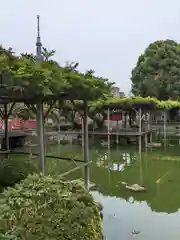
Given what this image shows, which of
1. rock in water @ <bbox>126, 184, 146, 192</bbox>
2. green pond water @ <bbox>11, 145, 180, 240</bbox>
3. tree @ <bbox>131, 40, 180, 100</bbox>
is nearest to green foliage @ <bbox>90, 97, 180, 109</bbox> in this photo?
green pond water @ <bbox>11, 145, 180, 240</bbox>

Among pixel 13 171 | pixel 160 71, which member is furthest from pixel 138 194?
pixel 160 71

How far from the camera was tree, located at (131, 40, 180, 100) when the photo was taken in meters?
28.2

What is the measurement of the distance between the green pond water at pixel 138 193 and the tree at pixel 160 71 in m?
10.9

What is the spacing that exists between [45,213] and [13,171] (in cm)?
315

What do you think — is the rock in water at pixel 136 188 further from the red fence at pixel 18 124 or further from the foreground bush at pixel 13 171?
the red fence at pixel 18 124

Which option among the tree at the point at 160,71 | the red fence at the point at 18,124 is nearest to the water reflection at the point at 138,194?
the red fence at the point at 18,124

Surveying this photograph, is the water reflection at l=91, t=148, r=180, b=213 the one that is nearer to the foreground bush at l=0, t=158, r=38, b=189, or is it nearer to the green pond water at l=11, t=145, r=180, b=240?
the green pond water at l=11, t=145, r=180, b=240

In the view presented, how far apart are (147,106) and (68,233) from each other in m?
17.8

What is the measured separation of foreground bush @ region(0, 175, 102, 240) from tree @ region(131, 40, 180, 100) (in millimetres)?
25230

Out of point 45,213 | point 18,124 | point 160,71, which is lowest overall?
point 45,213

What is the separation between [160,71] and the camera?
28.8m

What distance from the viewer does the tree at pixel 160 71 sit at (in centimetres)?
2817

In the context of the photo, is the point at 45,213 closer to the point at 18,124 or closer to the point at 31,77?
the point at 31,77

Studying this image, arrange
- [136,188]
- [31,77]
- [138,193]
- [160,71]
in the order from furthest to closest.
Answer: [160,71]
[136,188]
[138,193]
[31,77]
